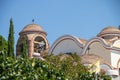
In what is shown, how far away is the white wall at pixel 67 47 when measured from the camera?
36.0 meters

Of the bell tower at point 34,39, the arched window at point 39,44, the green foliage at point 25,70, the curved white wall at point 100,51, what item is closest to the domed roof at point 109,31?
the curved white wall at point 100,51

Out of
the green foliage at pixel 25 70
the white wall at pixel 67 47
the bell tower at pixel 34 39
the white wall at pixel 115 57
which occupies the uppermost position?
the bell tower at pixel 34 39

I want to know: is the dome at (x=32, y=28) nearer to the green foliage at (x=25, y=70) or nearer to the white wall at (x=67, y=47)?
the white wall at (x=67, y=47)

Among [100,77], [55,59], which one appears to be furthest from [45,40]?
[100,77]

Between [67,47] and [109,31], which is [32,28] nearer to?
[67,47]

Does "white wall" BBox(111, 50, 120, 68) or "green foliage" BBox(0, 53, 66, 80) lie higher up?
"white wall" BBox(111, 50, 120, 68)

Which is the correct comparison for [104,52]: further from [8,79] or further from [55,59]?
[8,79]

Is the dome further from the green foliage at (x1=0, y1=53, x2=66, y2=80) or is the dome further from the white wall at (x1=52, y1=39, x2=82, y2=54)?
the green foliage at (x1=0, y1=53, x2=66, y2=80)

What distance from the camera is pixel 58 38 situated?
36.7 m

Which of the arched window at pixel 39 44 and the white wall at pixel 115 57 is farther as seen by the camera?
the arched window at pixel 39 44

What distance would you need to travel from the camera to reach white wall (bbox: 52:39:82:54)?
118 feet

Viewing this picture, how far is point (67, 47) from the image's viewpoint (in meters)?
36.5

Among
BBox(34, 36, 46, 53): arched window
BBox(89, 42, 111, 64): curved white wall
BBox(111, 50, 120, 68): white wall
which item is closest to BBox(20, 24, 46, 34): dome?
BBox(34, 36, 46, 53): arched window

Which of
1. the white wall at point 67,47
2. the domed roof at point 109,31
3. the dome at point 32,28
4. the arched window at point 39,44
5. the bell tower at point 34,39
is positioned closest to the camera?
A: the white wall at point 67,47
